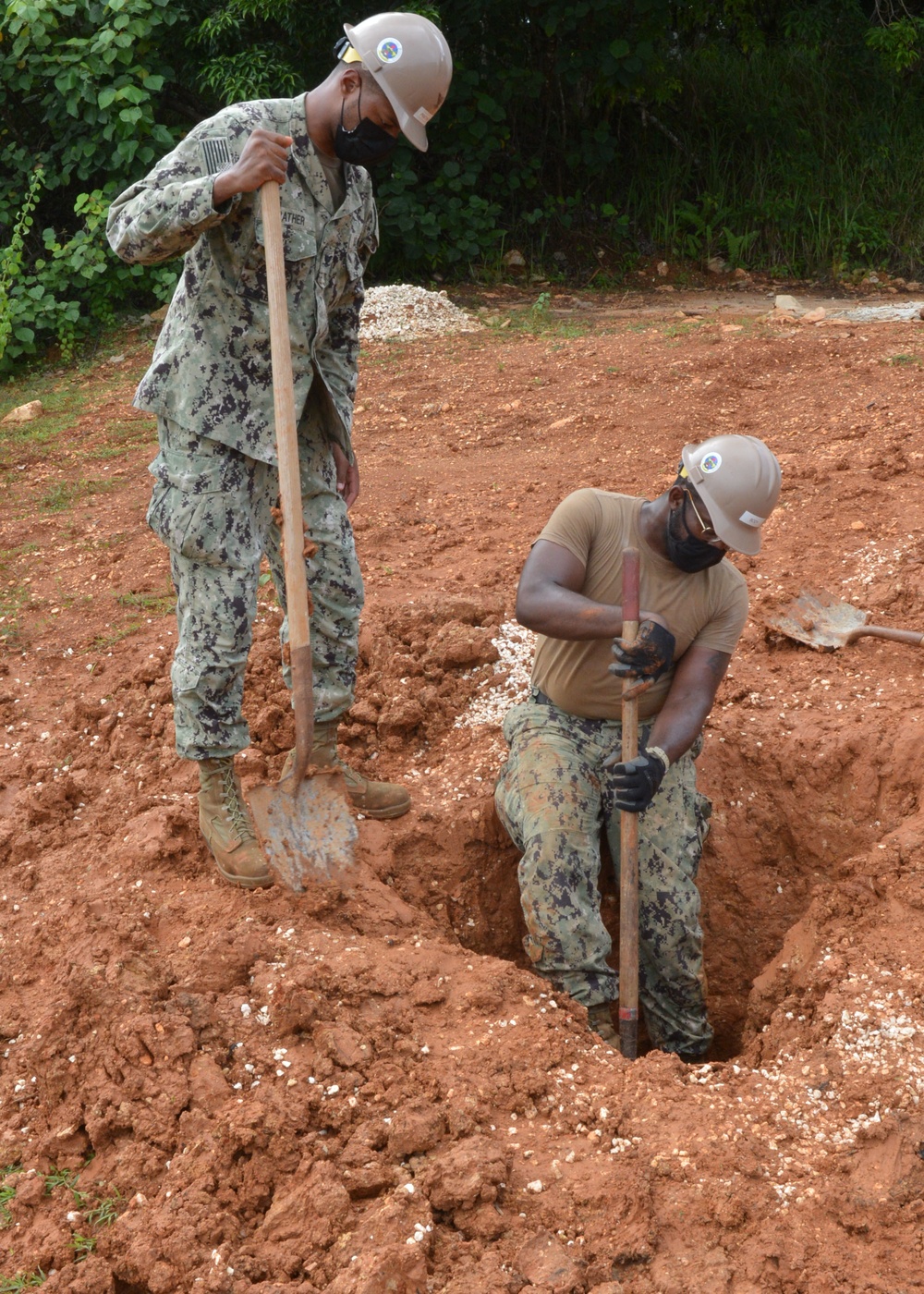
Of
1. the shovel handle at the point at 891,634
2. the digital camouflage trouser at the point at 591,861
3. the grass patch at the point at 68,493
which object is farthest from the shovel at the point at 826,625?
the grass patch at the point at 68,493

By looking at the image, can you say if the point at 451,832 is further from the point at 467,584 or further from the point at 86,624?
the point at 86,624

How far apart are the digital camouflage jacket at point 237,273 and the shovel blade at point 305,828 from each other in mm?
899

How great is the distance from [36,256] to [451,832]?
7.23 m

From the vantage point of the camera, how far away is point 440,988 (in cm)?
298

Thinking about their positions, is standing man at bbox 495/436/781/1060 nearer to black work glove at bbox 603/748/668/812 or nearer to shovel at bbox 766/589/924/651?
black work glove at bbox 603/748/668/812

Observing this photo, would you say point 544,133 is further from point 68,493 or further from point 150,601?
point 150,601

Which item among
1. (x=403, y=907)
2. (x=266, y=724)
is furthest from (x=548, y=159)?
(x=403, y=907)

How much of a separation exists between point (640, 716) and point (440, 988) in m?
1.05

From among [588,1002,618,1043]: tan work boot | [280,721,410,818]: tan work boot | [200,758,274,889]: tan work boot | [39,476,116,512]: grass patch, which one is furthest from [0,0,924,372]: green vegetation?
[588,1002,618,1043]: tan work boot

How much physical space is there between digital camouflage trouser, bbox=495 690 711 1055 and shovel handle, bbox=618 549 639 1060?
0.12m

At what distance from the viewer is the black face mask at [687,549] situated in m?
3.34

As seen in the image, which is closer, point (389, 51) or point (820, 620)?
point (389, 51)

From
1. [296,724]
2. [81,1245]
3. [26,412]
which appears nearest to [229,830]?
[296,724]

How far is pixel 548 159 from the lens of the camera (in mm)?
11070
